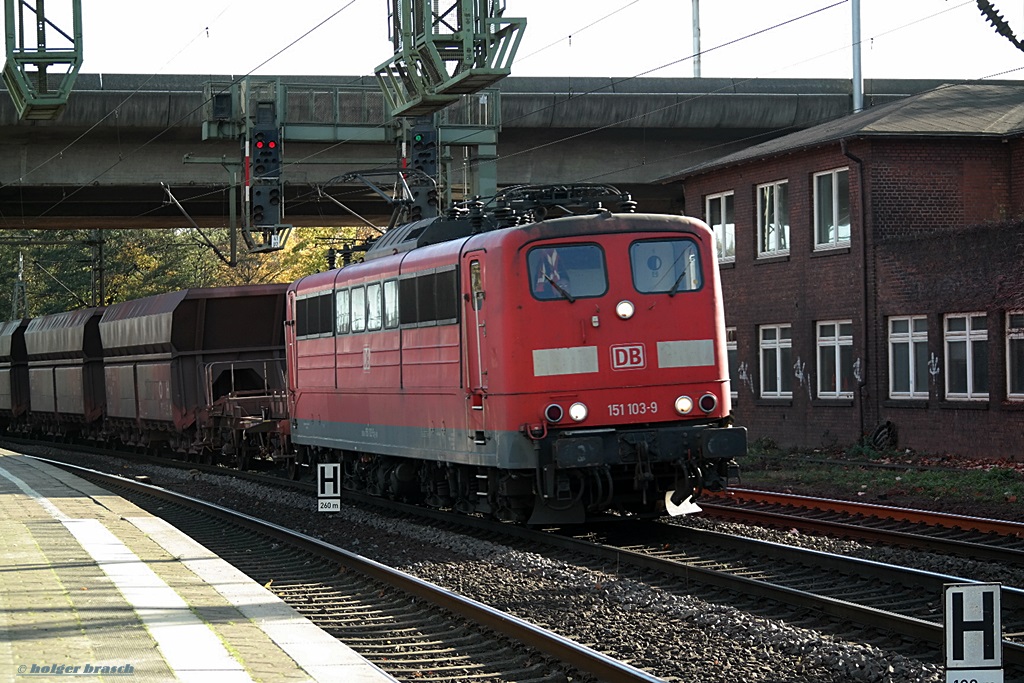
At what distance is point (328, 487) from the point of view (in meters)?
17.0

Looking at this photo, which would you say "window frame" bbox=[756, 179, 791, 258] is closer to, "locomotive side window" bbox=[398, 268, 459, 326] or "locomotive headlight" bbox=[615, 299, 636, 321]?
"locomotive side window" bbox=[398, 268, 459, 326]

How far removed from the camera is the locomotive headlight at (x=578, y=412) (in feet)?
46.2

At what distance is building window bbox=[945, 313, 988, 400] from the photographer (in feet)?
83.0

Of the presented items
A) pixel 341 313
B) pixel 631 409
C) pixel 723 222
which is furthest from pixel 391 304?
pixel 723 222

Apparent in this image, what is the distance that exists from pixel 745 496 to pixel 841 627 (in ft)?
29.4

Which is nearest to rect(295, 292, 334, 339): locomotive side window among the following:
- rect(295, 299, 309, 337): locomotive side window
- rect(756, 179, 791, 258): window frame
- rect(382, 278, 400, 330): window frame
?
rect(295, 299, 309, 337): locomotive side window

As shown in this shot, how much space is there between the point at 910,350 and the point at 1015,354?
2.79m

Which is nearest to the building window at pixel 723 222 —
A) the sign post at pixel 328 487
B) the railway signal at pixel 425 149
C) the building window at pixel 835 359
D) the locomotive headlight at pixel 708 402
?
the building window at pixel 835 359

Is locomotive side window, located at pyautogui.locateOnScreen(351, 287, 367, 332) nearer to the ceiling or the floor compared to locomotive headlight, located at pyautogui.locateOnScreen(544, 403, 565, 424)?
nearer to the ceiling

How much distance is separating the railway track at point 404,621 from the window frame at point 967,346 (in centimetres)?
1413

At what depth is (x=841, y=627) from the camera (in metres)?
9.59

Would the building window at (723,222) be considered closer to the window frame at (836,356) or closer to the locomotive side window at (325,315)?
the window frame at (836,356)

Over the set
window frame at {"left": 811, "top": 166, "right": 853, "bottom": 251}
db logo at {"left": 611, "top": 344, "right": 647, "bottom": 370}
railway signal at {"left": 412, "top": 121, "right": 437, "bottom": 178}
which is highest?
railway signal at {"left": 412, "top": 121, "right": 437, "bottom": 178}

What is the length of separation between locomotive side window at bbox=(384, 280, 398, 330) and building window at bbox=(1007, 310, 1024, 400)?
12058 millimetres
